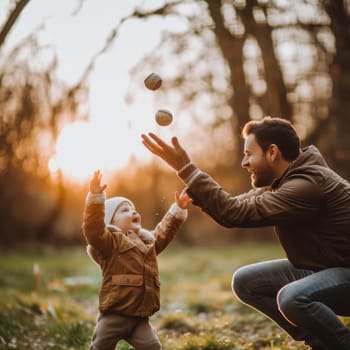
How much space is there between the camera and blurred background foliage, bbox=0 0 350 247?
22.6ft

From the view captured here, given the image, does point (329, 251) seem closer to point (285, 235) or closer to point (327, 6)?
point (285, 235)

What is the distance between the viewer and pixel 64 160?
345 inches

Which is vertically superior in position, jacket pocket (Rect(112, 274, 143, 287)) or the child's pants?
jacket pocket (Rect(112, 274, 143, 287))

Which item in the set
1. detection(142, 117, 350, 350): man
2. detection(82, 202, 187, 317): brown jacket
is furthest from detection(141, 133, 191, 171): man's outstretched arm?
detection(82, 202, 187, 317): brown jacket

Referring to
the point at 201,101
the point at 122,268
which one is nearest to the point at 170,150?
the point at 122,268

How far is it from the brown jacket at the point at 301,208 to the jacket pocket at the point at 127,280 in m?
0.60

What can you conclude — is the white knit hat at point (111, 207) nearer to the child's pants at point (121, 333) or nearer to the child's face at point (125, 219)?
the child's face at point (125, 219)

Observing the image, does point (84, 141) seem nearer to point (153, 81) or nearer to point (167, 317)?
point (167, 317)

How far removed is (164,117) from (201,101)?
35.9 ft

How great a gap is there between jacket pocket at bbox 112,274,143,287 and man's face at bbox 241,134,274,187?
0.97 m

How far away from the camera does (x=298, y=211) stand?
3332 mm

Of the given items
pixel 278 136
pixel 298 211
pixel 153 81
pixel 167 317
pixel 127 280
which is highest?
pixel 153 81

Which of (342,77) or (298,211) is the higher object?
(342,77)

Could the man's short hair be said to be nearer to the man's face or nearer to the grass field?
the man's face
